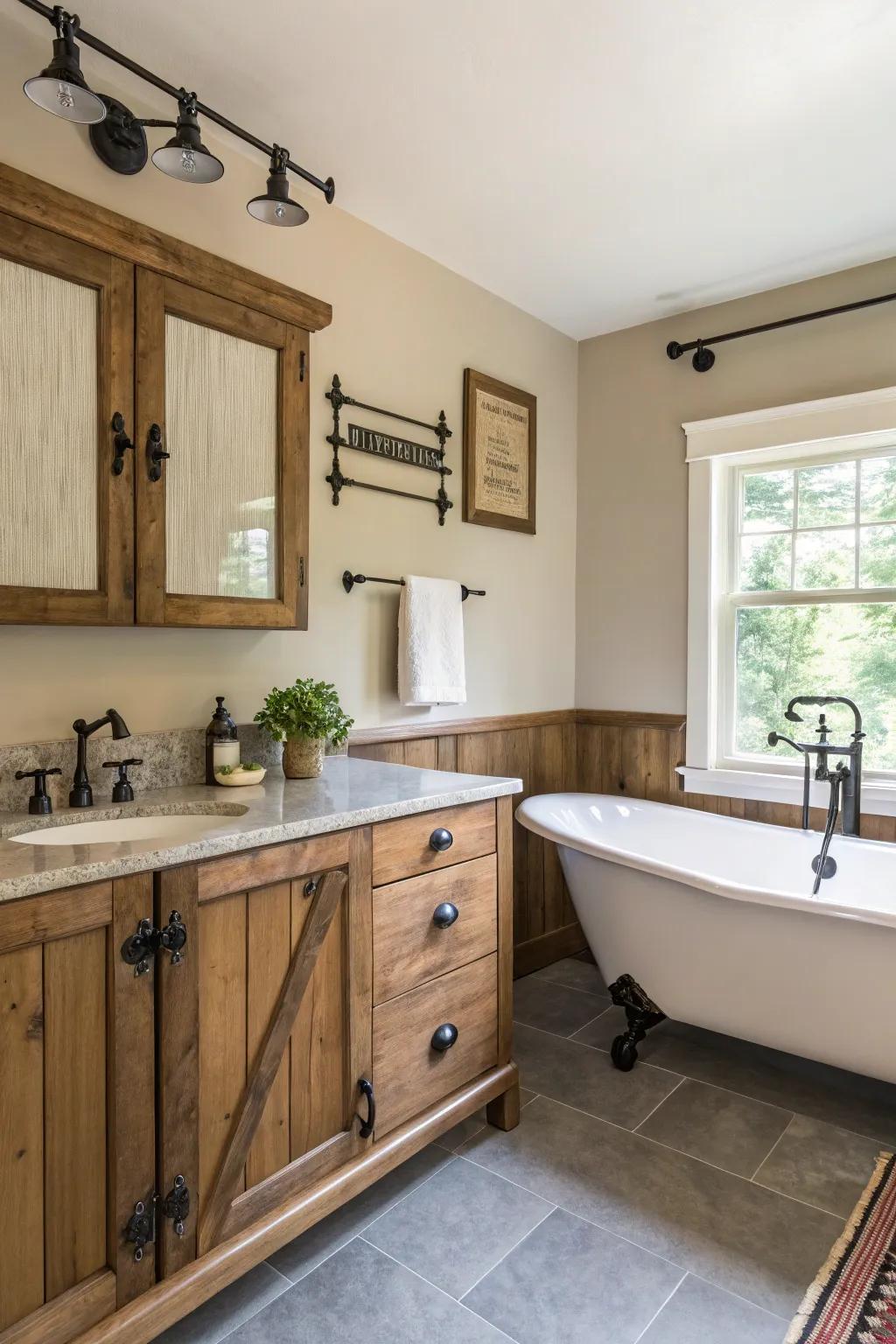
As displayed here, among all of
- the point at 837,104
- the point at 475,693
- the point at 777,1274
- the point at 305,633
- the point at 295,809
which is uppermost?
the point at 837,104

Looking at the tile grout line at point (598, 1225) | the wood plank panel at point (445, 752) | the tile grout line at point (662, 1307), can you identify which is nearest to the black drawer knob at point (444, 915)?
the tile grout line at point (598, 1225)

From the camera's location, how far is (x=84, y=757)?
1784 mm

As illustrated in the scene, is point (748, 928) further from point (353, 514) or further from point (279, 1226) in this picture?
point (353, 514)

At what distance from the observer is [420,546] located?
280cm

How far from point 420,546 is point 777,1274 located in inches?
84.2

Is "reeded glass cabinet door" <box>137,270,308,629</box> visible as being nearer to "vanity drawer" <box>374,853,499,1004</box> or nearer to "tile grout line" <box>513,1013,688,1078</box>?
"vanity drawer" <box>374,853,499,1004</box>

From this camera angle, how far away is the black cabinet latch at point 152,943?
4.35 feet

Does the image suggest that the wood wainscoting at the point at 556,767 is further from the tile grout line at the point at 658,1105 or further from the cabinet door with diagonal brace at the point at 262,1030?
the cabinet door with diagonal brace at the point at 262,1030

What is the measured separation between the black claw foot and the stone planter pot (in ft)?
3.89

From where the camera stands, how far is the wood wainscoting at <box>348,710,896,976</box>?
2932mm

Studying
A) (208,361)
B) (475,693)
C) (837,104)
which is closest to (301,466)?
(208,361)

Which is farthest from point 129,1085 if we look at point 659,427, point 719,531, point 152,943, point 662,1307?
point 659,427

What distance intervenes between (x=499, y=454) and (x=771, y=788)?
1.59 meters

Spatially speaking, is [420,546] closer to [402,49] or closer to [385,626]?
[385,626]
